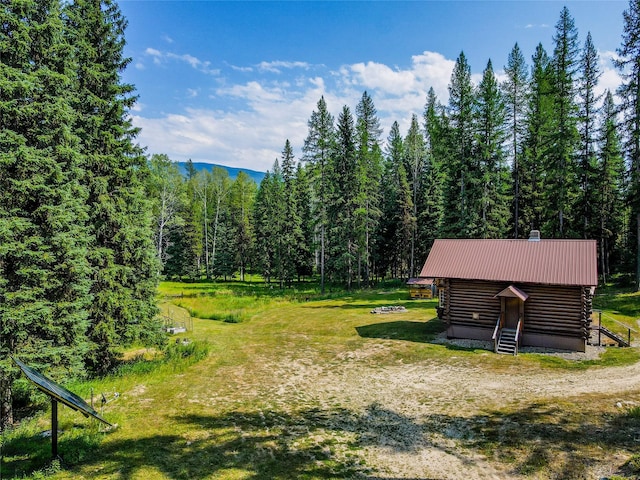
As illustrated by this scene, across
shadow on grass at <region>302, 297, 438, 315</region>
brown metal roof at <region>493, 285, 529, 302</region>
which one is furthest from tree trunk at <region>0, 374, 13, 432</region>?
shadow on grass at <region>302, 297, 438, 315</region>

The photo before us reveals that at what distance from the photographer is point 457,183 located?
34.1 meters

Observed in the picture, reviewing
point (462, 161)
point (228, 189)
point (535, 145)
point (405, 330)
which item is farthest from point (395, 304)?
point (228, 189)

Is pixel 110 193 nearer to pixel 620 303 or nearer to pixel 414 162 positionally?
pixel 620 303

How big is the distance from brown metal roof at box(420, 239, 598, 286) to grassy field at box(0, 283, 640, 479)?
3.91 metres

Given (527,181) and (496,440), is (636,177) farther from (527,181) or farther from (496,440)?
(496,440)

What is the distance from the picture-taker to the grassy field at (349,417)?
9.77 metres

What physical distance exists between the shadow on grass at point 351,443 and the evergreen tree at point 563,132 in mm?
28384

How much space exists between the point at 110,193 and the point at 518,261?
2096 cm

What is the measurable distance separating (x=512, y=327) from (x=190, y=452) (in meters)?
17.1

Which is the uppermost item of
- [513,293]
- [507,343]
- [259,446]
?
[513,293]

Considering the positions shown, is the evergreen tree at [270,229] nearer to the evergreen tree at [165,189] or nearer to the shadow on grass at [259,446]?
the evergreen tree at [165,189]

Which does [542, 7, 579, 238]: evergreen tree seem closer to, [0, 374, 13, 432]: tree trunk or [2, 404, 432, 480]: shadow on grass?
[2, 404, 432, 480]: shadow on grass

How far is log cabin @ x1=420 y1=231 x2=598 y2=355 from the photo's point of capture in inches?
763

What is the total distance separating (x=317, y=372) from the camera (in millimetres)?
17688
